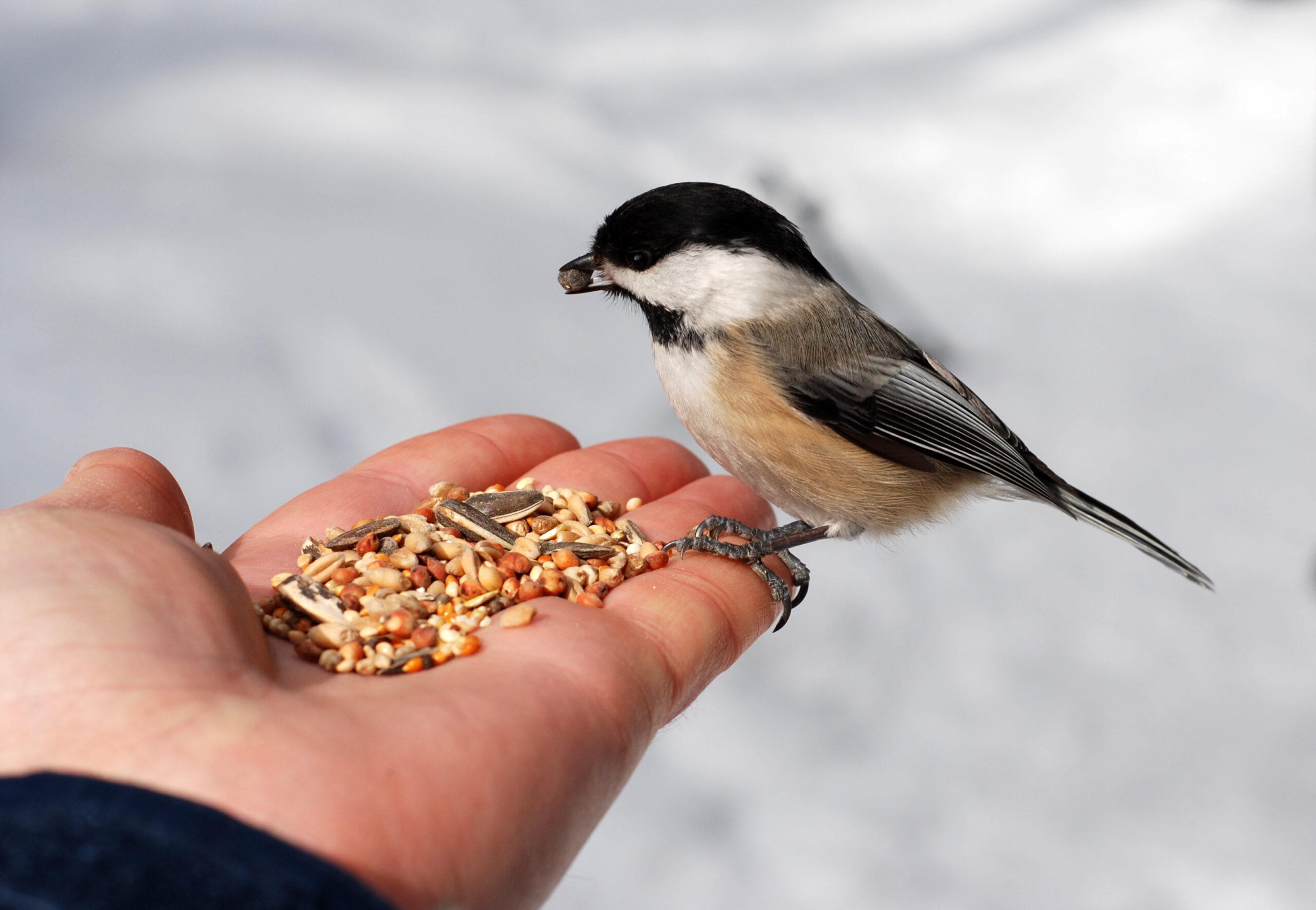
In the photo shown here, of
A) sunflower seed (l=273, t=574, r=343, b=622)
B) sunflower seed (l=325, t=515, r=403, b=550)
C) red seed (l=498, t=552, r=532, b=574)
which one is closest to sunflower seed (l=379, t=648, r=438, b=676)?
sunflower seed (l=273, t=574, r=343, b=622)

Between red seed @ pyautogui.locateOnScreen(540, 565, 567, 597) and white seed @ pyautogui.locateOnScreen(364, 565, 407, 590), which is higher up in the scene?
red seed @ pyautogui.locateOnScreen(540, 565, 567, 597)

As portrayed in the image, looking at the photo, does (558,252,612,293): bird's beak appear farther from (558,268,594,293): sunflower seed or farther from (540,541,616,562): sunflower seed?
(540,541,616,562): sunflower seed

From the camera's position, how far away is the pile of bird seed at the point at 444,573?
902 millimetres

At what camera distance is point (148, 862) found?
23.3 inches

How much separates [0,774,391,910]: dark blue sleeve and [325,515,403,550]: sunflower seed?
547 mm

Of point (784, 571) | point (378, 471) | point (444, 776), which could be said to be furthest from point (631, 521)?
point (444, 776)

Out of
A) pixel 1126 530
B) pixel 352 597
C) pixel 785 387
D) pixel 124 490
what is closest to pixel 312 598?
pixel 352 597

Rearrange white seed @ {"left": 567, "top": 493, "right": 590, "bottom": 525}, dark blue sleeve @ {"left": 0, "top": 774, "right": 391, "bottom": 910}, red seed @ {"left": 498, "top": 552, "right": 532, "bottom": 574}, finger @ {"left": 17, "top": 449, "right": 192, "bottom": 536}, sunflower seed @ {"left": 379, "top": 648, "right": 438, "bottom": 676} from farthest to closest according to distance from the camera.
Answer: white seed @ {"left": 567, "top": 493, "right": 590, "bottom": 525} < red seed @ {"left": 498, "top": 552, "right": 532, "bottom": 574} < finger @ {"left": 17, "top": 449, "right": 192, "bottom": 536} < sunflower seed @ {"left": 379, "top": 648, "right": 438, "bottom": 676} < dark blue sleeve @ {"left": 0, "top": 774, "right": 391, "bottom": 910}

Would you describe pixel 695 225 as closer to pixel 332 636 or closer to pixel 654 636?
pixel 654 636

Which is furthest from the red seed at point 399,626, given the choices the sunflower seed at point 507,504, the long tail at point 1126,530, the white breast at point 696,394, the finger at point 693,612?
the long tail at point 1126,530

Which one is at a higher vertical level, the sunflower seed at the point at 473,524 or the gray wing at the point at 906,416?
the gray wing at the point at 906,416

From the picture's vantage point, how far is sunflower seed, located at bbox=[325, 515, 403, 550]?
115cm

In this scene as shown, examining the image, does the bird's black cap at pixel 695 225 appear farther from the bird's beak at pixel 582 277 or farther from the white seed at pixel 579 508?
the white seed at pixel 579 508

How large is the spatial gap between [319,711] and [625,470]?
86 centimetres
